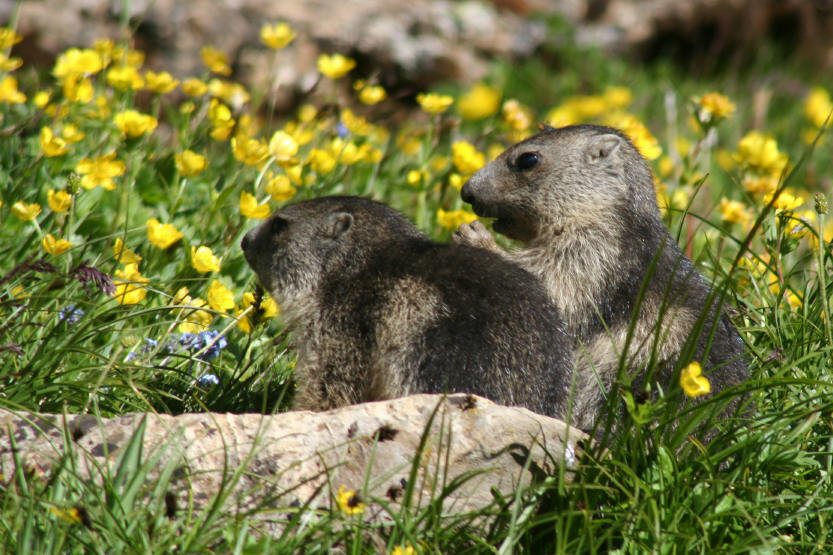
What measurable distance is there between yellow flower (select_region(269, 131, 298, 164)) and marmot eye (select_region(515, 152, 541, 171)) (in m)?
1.25

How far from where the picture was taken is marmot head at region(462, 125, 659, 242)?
5133mm

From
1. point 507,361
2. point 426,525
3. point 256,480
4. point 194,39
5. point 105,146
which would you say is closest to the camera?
point 426,525

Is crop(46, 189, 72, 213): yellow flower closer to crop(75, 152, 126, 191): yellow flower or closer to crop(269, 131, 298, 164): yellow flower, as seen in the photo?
crop(75, 152, 126, 191): yellow flower

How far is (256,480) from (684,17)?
35.2 feet

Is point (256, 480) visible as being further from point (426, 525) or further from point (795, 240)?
point (795, 240)

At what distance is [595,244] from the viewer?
4922 mm

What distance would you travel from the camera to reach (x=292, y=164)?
5.20 m

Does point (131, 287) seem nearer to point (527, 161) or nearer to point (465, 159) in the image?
point (527, 161)

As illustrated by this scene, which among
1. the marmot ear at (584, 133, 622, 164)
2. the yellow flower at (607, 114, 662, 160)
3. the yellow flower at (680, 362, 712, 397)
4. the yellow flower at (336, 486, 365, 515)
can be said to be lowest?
the yellow flower at (336, 486, 365, 515)

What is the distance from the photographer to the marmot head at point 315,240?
4684 mm

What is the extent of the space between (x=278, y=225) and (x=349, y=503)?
2178mm

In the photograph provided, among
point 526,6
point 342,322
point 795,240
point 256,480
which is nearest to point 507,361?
point 342,322

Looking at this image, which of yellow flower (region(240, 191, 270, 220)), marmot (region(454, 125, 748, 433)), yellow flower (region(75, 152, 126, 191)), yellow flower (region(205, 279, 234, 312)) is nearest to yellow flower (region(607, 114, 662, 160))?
marmot (region(454, 125, 748, 433))

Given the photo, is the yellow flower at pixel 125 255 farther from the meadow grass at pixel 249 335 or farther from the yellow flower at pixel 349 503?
the yellow flower at pixel 349 503
